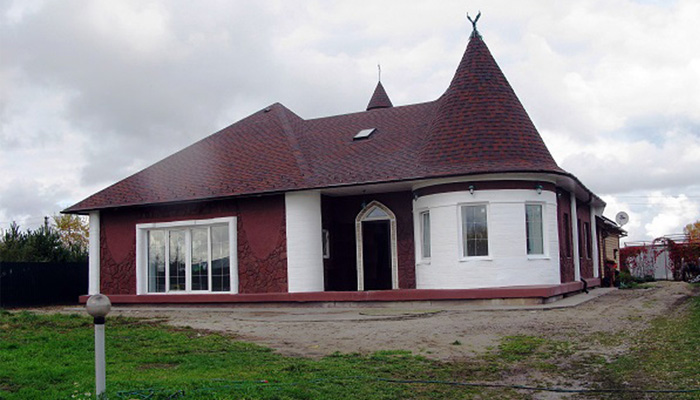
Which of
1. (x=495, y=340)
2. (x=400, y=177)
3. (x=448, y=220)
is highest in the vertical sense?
(x=400, y=177)

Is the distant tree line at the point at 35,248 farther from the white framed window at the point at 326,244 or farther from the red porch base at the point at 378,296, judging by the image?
the white framed window at the point at 326,244

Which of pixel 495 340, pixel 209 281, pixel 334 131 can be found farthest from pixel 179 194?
pixel 495 340

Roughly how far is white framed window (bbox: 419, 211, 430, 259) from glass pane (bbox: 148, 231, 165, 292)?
7.35 m

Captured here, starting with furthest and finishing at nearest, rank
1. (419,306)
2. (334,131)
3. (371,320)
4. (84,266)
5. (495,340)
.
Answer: (84,266) < (334,131) < (419,306) < (371,320) < (495,340)

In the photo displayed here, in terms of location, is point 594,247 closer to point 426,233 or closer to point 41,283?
point 426,233

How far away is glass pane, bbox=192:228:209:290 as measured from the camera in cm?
1948

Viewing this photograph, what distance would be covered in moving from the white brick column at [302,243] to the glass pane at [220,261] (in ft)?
6.27

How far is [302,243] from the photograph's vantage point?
719 inches

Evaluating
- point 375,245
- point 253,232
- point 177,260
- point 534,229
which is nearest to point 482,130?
point 534,229

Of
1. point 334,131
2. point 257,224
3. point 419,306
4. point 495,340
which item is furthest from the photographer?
point 334,131

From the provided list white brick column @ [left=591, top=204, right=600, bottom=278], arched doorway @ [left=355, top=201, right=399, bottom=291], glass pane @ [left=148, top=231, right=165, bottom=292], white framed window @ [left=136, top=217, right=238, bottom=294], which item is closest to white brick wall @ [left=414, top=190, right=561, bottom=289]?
arched doorway @ [left=355, top=201, right=399, bottom=291]

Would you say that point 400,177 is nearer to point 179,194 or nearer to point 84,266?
point 179,194

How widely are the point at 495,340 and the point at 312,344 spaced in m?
2.65

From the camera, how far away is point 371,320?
44.5 ft
